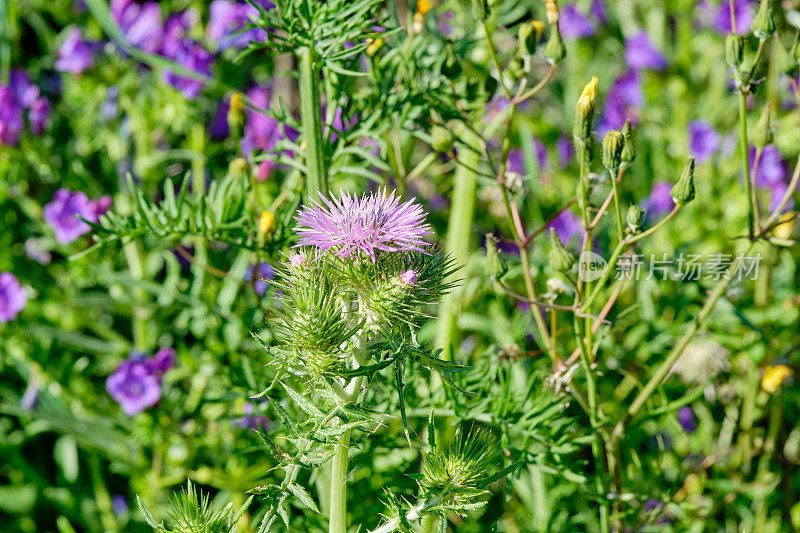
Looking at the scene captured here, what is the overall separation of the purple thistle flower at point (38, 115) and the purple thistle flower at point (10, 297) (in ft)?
1.19

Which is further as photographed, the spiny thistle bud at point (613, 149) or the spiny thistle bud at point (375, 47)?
the spiny thistle bud at point (375, 47)

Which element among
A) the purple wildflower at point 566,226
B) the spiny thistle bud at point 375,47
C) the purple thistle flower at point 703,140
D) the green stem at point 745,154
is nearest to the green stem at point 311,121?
the spiny thistle bud at point 375,47

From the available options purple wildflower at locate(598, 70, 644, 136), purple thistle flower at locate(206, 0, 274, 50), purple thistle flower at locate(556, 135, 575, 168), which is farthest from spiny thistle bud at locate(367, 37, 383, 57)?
purple wildflower at locate(598, 70, 644, 136)

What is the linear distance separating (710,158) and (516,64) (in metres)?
1.19

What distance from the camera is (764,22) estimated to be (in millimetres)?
1032

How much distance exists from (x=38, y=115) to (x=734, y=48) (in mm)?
1550

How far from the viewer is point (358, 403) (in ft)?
2.74

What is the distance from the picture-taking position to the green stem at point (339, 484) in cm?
85

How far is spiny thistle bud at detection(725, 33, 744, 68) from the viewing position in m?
1.01

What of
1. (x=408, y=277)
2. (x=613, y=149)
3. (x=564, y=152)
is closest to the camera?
(x=408, y=277)

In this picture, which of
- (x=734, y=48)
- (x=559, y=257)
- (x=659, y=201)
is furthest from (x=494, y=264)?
(x=659, y=201)

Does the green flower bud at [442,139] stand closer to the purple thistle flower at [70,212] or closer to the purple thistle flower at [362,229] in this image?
the purple thistle flower at [362,229]

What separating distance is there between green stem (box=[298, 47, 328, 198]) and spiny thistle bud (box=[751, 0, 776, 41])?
1.98 feet

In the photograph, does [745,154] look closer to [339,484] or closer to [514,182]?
[514,182]
